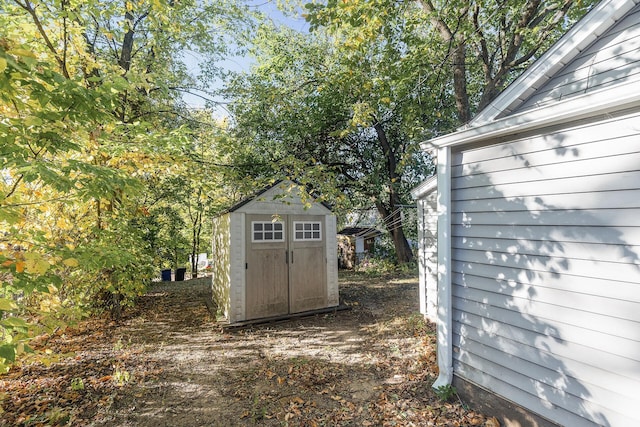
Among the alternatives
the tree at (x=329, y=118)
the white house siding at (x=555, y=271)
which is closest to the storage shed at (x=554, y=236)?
the white house siding at (x=555, y=271)

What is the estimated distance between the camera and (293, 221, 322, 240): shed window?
21.0 ft

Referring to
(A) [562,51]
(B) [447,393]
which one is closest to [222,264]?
(B) [447,393]

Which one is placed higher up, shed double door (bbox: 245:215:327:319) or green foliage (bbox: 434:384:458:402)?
shed double door (bbox: 245:215:327:319)

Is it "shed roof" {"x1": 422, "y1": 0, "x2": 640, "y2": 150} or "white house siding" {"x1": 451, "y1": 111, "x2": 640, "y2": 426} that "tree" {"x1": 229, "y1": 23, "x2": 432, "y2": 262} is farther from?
"white house siding" {"x1": 451, "y1": 111, "x2": 640, "y2": 426}

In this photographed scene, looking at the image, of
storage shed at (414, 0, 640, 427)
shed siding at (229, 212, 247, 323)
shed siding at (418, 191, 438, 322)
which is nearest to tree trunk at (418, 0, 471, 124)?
shed siding at (418, 191, 438, 322)

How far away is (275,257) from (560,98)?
506 cm

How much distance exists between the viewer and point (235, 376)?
12.9 feet

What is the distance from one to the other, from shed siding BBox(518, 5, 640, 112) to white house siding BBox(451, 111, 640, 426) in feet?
2.44

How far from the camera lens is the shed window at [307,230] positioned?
6406mm

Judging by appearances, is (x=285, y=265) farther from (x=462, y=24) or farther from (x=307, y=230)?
(x=462, y=24)

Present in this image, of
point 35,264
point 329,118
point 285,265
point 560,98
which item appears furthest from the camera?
point 329,118

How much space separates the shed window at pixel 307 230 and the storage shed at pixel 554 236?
3.53 meters

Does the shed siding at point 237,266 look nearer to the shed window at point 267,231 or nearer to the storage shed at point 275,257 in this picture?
the storage shed at point 275,257

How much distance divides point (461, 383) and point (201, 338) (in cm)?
416
